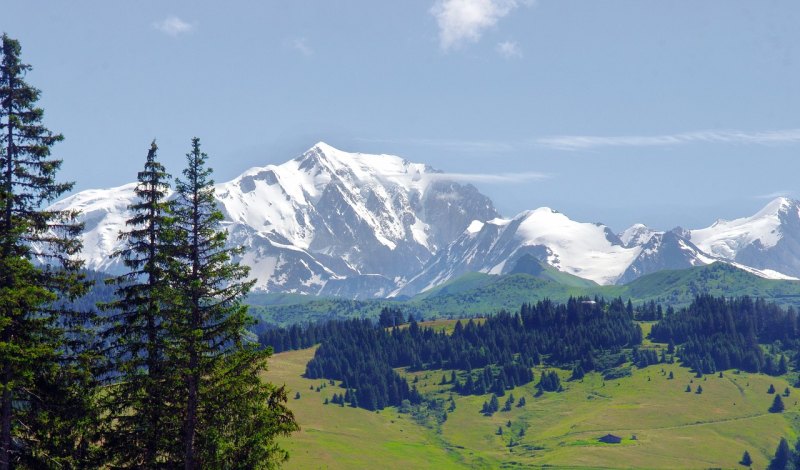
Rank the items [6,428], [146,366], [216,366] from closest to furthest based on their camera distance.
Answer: [6,428]
[216,366]
[146,366]

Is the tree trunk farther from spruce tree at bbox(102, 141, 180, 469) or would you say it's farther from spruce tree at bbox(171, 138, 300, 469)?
spruce tree at bbox(171, 138, 300, 469)

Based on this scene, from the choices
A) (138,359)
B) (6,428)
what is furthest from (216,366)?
Result: (6,428)

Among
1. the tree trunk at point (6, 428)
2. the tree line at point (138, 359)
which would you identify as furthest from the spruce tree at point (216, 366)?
the tree trunk at point (6, 428)

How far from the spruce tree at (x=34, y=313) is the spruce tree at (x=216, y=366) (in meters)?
5.55

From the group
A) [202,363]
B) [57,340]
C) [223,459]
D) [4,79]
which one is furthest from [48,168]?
[223,459]

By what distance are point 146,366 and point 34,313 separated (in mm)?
Result: 6955

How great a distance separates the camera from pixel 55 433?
55.2 m

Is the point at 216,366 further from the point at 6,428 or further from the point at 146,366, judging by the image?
the point at 6,428

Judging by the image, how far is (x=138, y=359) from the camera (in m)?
56.8

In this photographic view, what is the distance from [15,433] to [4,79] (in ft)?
61.5

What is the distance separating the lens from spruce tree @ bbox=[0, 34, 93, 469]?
173ft

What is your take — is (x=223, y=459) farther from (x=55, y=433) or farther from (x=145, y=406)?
(x=55, y=433)

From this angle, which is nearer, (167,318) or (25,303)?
(25,303)

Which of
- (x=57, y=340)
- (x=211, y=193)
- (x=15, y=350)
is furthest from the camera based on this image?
(x=211, y=193)
